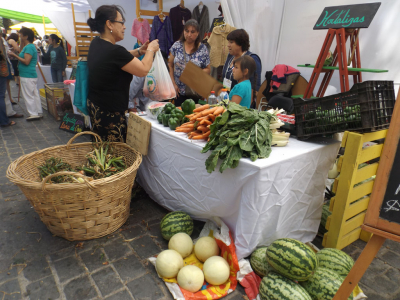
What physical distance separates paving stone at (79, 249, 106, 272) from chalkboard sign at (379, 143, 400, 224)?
83.3 inches

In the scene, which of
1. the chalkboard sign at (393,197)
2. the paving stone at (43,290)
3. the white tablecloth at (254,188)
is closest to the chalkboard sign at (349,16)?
the white tablecloth at (254,188)

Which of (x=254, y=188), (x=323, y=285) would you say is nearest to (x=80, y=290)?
(x=254, y=188)

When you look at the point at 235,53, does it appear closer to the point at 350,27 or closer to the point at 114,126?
the point at 350,27

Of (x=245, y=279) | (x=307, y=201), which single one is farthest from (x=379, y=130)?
(x=245, y=279)

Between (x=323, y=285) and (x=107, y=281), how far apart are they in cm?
162

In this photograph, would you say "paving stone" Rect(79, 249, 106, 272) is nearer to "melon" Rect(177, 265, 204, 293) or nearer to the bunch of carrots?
"melon" Rect(177, 265, 204, 293)

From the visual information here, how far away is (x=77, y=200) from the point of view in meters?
2.25

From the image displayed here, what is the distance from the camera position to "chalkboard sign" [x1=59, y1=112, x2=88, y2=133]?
5.96 m

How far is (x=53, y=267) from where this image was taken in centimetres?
221

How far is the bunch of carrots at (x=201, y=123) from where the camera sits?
2.40 m

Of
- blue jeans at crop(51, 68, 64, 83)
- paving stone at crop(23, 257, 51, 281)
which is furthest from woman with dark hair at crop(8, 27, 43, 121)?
paving stone at crop(23, 257, 51, 281)

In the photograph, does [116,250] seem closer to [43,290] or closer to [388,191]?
[43,290]

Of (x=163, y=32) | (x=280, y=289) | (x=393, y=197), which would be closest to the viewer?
(x=393, y=197)

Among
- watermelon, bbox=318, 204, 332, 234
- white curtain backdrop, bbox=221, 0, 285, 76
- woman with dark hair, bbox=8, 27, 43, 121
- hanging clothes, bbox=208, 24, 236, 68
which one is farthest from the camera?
woman with dark hair, bbox=8, 27, 43, 121
